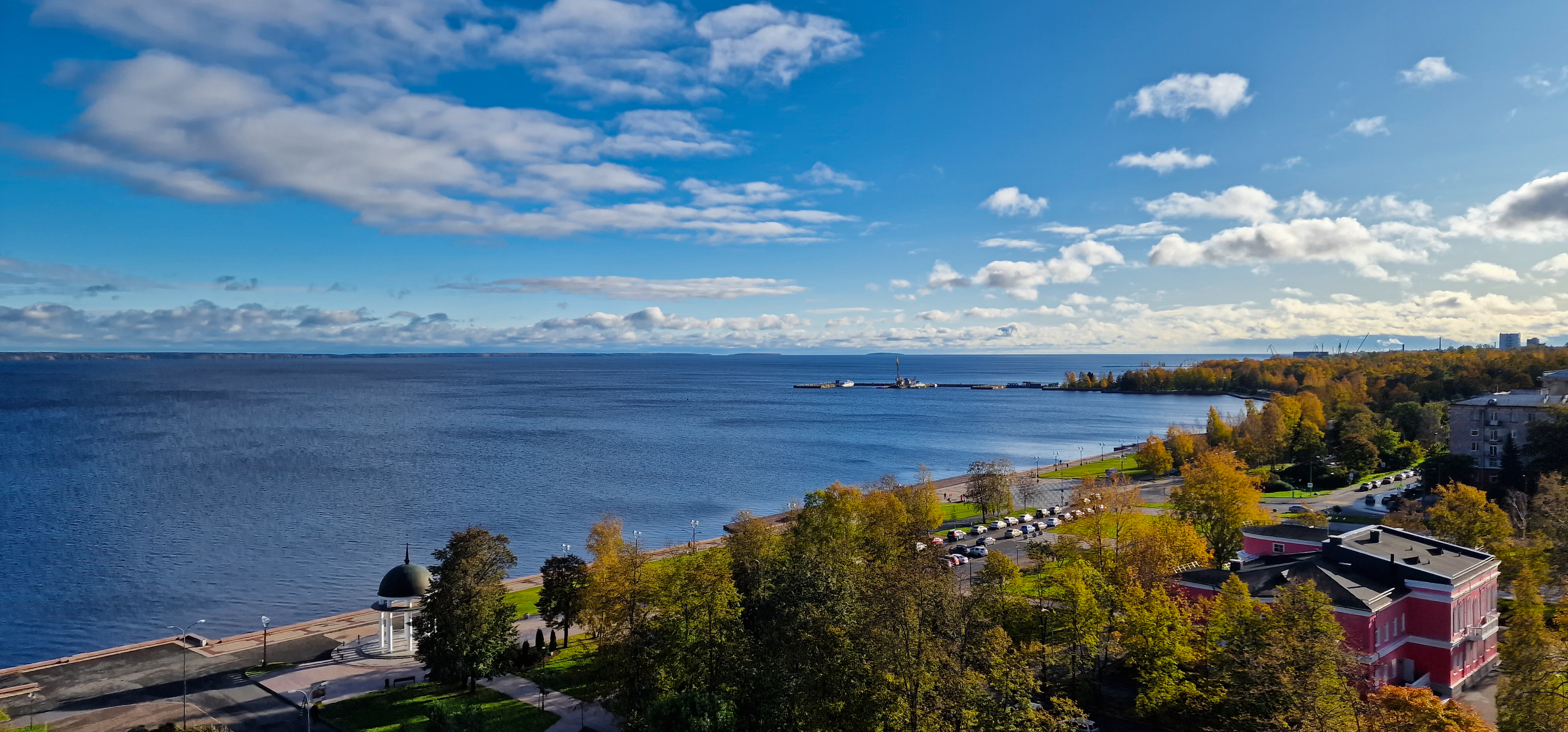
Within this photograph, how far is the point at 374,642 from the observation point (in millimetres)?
41438

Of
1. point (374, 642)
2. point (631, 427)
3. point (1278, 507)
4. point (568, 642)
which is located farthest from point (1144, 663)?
point (631, 427)

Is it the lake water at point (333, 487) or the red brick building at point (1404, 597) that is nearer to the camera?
the red brick building at point (1404, 597)

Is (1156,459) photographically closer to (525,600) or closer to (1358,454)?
(1358,454)

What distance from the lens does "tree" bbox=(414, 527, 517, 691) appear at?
33688 mm

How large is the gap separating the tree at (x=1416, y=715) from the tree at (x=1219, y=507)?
25751mm

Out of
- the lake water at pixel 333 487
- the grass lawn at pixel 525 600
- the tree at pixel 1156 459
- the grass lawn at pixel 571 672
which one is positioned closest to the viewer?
the grass lawn at pixel 571 672

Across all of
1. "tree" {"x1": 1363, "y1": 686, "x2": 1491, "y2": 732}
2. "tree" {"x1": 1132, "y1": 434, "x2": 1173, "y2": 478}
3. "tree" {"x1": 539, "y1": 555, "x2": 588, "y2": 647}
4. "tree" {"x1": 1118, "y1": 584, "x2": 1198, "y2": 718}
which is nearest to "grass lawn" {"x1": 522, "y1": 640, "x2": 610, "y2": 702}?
"tree" {"x1": 539, "y1": 555, "x2": 588, "y2": 647}

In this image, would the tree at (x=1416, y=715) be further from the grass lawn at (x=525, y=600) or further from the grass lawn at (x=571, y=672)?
the grass lawn at (x=525, y=600)

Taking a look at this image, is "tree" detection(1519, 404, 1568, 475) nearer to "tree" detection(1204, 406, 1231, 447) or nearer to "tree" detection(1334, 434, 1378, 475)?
"tree" detection(1334, 434, 1378, 475)

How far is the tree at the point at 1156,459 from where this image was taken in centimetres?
9006

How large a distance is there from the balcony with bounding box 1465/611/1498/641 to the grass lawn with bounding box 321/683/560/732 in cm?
3819

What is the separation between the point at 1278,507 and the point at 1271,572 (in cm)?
4188

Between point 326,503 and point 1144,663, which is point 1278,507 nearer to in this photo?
point 1144,663

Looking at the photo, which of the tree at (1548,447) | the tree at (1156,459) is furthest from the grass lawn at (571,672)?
the tree at (1156,459)
